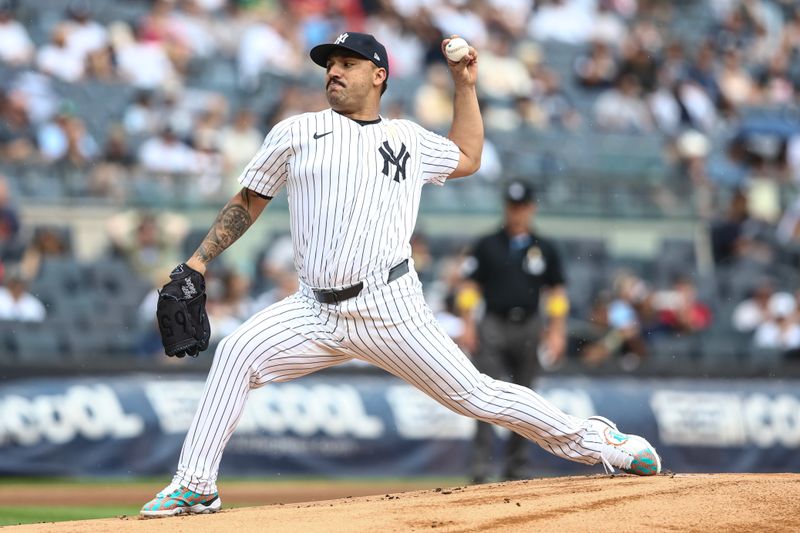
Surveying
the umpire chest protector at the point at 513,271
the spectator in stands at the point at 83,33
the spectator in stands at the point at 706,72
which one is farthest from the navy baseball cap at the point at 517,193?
the spectator in stands at the point at 706,72

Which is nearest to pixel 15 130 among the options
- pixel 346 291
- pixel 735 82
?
pixel 346 291

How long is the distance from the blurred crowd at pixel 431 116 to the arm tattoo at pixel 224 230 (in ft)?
14.9

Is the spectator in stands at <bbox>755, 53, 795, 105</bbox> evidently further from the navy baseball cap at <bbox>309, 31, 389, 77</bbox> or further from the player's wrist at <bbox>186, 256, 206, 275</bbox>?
the player's wrist at <bbox>186, 256, 206, 275</bbox>

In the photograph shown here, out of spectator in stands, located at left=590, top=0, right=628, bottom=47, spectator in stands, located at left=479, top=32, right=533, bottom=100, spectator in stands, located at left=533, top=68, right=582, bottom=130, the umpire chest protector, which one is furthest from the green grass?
spectator in stands, located at left=590, top=0, right=628, bottom=47

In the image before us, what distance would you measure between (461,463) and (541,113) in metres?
5.42

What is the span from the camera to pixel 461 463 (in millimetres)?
11016

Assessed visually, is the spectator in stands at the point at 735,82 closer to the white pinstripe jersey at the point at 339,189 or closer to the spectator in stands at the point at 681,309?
the spectator in stands at the point at 681,309

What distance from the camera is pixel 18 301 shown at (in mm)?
11344

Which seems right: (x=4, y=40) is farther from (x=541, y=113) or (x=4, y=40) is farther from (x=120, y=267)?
(x=541, y=113)

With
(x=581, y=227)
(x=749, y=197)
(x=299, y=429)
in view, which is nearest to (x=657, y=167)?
(x=749, y=197)

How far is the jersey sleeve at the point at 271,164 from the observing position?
5398 mm

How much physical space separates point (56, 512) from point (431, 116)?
7302mm

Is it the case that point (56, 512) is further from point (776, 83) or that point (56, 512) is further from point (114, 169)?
point (776, 83)

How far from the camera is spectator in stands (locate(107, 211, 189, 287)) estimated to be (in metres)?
11.9
